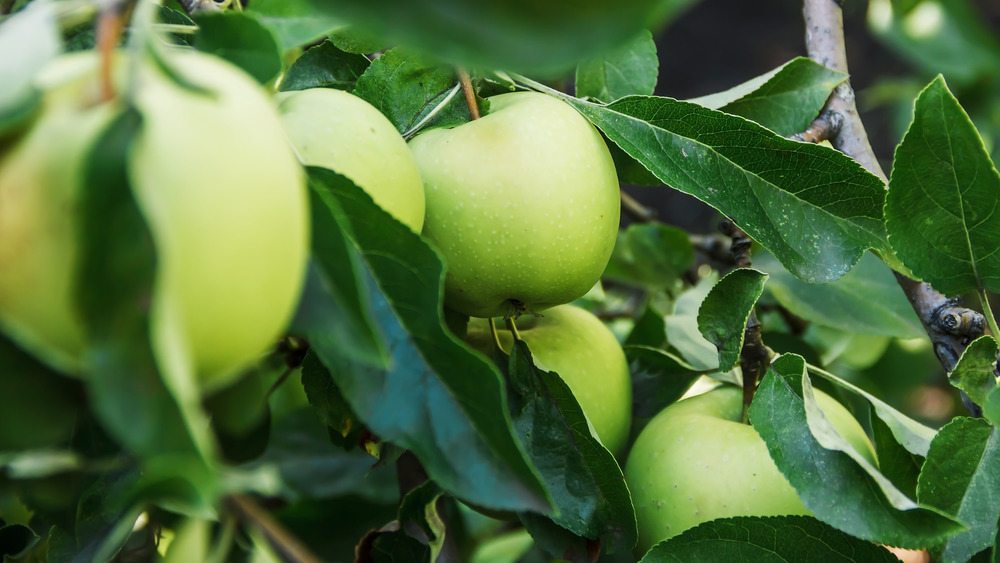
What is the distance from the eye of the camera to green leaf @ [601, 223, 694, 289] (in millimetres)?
715

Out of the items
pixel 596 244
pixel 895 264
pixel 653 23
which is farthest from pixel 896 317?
pixel 653 23

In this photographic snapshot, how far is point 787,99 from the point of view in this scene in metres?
0.52

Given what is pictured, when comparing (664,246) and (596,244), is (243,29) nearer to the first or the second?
(596,244)

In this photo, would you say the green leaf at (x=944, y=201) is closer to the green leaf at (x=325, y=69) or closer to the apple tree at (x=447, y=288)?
the apple tree at (x=447, y=288)

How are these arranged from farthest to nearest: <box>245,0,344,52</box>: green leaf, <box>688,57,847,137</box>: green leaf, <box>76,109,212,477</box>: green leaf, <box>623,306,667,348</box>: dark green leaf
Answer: <box>623,306,667,348</box>: dark green leaf < <box>688,57,847,137</box>: green leaf < <box>245,0,344,52</box>: green leaf < <box>76,109,212,477</box>: green leaf

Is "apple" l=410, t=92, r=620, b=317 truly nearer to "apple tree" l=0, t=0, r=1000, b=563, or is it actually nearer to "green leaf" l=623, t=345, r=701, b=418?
"apple tree" l=0, t=0, r=1000, b=563

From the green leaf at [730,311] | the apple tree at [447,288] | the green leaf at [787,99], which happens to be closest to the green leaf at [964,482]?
the apple tree at [447,288]

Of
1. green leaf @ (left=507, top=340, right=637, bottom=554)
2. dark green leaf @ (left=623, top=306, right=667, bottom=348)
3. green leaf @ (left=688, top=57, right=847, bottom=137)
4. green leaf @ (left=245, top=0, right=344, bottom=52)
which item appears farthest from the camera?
dark green leaf @ (left=623, top=306, right=667, bottom=348)

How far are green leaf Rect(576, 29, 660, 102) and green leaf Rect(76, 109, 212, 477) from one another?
407 mm

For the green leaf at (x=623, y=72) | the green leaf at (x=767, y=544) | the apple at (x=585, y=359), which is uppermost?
the green leaf at (x=623, y=72)

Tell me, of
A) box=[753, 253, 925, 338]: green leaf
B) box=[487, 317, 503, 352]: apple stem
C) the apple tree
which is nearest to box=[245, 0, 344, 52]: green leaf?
the apple tree

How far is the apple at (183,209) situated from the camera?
0.59 feet

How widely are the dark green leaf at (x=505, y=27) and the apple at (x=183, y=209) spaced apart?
38 millimetres

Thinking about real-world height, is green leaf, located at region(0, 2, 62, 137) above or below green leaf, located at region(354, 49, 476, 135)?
above
